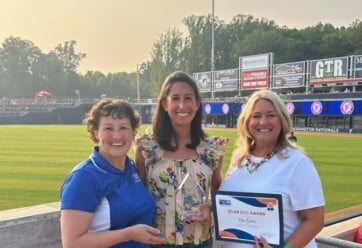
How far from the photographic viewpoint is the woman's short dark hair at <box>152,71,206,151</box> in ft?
10.0

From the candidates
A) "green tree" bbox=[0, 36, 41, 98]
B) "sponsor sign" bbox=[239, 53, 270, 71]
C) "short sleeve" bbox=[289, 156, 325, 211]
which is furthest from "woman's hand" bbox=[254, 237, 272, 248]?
"green tree" bbox=[0, 36, 41, 98]

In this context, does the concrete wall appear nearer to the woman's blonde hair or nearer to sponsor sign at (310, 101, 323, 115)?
the woman's blonde hair

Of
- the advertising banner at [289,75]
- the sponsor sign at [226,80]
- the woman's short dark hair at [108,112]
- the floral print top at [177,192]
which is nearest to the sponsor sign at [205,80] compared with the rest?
the sponsor sign at [226,80]

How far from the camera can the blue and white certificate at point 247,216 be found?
252cm

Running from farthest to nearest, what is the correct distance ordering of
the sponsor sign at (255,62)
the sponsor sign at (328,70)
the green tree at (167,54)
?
the green tree at (167,54) < the sponsor sign at (255,62) < the sponsor sign at (328,70)

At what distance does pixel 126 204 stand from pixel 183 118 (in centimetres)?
87

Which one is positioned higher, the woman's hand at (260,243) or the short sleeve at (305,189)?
the short sleeve at (305,189)

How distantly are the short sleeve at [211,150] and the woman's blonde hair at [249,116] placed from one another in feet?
0.66

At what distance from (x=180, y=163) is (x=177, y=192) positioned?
0.21 m

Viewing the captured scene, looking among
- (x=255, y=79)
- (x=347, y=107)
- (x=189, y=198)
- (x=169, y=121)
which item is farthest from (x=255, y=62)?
(x=189, y=198)

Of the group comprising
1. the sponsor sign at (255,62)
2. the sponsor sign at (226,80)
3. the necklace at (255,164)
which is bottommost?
the necklace at (255,164)

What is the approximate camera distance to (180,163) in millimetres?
2982

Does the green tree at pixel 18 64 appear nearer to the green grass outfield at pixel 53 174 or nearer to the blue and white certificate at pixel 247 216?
the green grass outfield at pixel 53 174

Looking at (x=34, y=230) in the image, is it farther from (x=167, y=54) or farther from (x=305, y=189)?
(x=167, y=54)
